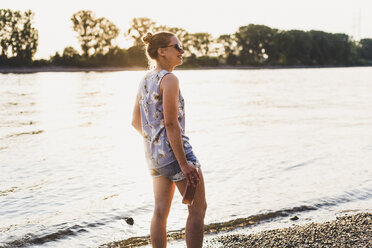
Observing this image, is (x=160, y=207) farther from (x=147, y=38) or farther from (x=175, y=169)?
(x=147, y=38)

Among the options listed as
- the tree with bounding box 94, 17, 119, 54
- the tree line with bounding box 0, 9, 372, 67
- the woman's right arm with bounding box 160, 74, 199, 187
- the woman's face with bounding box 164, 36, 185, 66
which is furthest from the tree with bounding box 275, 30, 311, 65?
the woman's right arm with bounding box 160, 74, 199, 187

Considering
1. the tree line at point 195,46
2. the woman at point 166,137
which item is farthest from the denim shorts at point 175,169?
the tree line at point 195,46

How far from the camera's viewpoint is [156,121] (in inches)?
139

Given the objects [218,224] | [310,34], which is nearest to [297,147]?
[218,224]

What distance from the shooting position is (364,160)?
34.0ft

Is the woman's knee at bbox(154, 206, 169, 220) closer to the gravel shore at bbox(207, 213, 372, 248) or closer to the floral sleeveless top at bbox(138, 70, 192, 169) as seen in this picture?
the floral sleeveless top at bbox(138, 70, 192, 169)

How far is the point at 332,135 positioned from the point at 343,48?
143260mm

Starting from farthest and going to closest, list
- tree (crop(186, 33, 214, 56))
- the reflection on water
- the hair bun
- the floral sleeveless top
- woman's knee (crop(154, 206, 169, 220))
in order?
tree (crop(186, 33, 214, 56)) < the reflection on water < woman's knee (crop(154, 206, 169, 220)) < the hair bun < the floral sleeveless top

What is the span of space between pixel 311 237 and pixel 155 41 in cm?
321

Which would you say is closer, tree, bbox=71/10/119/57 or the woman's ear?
the woman's ear

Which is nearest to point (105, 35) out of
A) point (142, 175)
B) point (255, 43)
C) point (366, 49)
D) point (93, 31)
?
point (93, 31)

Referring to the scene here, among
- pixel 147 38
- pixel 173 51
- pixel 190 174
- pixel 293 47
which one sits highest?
pixel 293 47

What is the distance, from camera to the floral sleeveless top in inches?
136

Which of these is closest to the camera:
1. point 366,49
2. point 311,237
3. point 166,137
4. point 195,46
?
point 166,137
